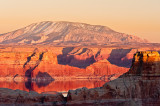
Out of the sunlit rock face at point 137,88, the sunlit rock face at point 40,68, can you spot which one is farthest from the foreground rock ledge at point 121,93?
the sunlit rock face at point 40,68

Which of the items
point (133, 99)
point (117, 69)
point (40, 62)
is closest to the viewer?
point (133, 99)

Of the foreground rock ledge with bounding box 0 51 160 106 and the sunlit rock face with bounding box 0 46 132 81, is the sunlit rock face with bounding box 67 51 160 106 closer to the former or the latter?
the foreground rock ledge with bounding box 0 51 160 106

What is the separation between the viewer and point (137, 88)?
938 inches

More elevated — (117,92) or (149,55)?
(149,55)

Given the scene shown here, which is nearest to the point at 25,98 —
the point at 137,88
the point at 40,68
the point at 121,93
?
the point at 121,93

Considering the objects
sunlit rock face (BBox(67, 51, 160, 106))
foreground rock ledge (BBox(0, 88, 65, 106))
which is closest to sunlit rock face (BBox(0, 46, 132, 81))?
sunlit rock face (BBox(67, 51, 160, 106))

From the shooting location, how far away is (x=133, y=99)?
77.4 ft

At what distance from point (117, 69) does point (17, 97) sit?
100048 mm

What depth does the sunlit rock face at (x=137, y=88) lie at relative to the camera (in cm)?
2323

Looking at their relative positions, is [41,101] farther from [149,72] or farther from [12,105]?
[149,72]

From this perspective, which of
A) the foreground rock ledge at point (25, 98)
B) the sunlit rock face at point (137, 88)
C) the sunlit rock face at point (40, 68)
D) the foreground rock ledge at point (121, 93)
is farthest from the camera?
the sunlit rock face at point (40, 68)

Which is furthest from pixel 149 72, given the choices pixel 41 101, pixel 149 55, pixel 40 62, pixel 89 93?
pixel 40 62

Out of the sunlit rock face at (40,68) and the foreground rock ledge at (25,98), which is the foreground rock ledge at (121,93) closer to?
the foreground rock ledge at (25,98)

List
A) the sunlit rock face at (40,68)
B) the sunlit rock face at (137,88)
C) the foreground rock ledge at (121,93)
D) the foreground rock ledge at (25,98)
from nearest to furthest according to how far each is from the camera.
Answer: the foreground rock ledge at (25,98), the foreground rock ledge at (121,93), the sunlit rock face at (137,88), the sunlit rock face at (40,68)
